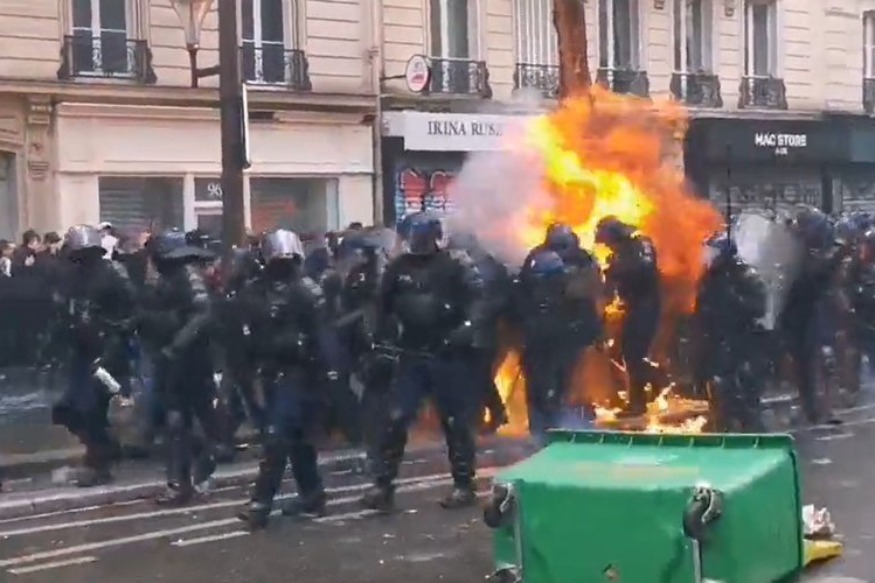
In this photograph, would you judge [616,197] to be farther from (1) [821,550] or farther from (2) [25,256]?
(1) [821,550]

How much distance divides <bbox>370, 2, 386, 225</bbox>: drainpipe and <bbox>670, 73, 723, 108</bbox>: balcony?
243 inches

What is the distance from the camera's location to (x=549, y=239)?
11656mm

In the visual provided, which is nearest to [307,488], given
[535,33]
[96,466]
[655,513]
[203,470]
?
[203,470]

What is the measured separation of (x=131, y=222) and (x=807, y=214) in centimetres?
1101

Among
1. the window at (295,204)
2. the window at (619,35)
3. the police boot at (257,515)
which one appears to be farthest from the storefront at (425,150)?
the police boot at (257,515)

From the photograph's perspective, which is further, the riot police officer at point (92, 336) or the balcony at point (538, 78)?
the balcony at point (538, 78)

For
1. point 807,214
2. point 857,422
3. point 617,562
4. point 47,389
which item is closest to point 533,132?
point 807,214

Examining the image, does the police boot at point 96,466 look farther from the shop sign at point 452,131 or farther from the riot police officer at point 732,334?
the shop sign at point 452,131

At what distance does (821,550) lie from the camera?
297 inches

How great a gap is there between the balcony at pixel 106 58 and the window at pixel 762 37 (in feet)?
41.8

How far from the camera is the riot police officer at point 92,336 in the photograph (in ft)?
34.5

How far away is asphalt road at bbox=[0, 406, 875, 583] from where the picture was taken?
7.92 m

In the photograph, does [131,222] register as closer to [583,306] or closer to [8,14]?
[8,14]

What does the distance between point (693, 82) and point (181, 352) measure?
19.6 metres
